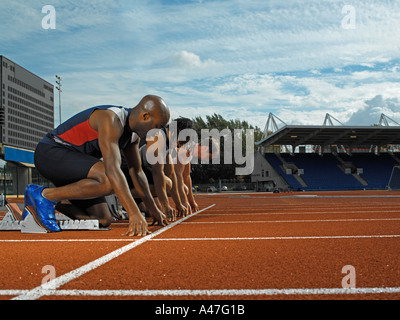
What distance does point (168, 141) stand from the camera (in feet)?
23.2

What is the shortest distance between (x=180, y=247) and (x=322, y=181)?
37.2m

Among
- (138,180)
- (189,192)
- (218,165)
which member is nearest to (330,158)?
(218,165)

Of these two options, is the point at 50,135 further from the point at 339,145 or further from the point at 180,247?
the point at 339,145

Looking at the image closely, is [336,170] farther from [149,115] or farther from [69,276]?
[69,276]

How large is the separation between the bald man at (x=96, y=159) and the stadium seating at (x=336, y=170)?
3363cm

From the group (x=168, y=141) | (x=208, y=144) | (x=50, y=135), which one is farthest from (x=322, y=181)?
(x=50, y=135)

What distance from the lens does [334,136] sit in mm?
40406

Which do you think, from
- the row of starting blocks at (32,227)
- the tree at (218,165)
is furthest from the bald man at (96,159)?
the tree at (218,165)

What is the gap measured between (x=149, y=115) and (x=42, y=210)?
1546mm

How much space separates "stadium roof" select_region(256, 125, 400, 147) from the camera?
37.5 metres

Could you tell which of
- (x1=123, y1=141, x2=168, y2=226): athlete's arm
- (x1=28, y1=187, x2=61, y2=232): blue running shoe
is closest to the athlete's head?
(x1=123, y1=141, x2=168, y2=226): athlete's arm

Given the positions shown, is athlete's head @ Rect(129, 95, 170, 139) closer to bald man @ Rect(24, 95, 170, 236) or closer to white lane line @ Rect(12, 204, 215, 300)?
bald man @ Rect(24, 95, 170, 236)

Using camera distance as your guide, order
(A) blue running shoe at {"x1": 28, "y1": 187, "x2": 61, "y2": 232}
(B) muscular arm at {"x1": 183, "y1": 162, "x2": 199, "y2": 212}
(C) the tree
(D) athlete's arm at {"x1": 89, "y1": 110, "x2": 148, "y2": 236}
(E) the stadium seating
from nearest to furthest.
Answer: (D) athlete's arm at {"x1": 89, "y1": 110, "x2": 148, "y2": 236} → (A) blue running shoe at {"x1": 28, "y1": 187, "x2": 61, "y2": 232} → (B) muscular arm at {"x1": 183, "y1": 162, "x2": 199, "y2": 212} → (E) the stadium seating → (C) the tree
